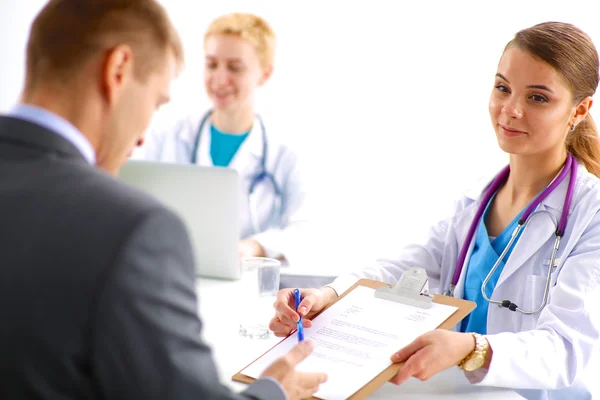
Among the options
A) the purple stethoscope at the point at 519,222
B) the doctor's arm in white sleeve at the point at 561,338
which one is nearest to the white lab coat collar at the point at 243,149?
the purple stethoscope at the point at 519,222

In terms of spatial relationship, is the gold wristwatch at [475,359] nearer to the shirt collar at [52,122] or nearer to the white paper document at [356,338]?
the white paper document at [356,338]

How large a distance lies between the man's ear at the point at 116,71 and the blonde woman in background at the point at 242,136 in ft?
5.96

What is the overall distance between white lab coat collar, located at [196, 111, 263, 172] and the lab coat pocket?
56.1 inches

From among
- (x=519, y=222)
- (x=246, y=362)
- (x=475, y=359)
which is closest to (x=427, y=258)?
(x=519, y=222)

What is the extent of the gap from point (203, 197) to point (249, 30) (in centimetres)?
115

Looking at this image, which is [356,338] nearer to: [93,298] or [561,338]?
[561,338]

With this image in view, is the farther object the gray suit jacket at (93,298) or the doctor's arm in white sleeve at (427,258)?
the doctor's arm in white sleeve at (427,258)

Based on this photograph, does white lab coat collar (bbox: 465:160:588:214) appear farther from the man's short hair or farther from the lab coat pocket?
the man's short hair

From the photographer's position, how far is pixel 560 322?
1521mm

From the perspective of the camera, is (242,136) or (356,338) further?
(242,136)

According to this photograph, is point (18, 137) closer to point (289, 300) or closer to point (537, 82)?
point (289, 300)

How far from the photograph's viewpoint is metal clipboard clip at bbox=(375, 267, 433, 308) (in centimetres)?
147

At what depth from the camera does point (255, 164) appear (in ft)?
9.39

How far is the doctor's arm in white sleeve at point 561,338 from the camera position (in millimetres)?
1405
